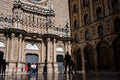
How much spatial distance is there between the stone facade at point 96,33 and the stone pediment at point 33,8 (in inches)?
261

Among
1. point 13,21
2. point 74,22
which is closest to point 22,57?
point 13,21

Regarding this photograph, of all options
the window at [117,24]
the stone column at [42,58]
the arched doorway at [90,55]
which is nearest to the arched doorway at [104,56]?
the arched doorway at [90,55]

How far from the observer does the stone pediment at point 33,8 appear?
21391 mm

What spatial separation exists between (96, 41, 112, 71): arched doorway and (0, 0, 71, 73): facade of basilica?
4.80m

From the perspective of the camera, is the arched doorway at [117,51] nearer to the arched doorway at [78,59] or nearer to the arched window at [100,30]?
the arched window at [100,30]

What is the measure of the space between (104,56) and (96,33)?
374 cm

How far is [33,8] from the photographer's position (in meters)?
23.3

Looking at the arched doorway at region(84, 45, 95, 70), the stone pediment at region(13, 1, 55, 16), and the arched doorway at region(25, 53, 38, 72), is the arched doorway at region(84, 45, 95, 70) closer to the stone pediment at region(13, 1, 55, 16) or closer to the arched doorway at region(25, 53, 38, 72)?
the stone pediment at region(13, 1, 55, 16)

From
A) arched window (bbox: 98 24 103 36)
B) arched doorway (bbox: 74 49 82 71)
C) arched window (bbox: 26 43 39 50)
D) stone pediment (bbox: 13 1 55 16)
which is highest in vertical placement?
stone pediment (bbox: 13 1 55 16)

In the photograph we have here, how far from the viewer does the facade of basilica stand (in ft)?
64.1

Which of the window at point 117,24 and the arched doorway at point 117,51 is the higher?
the window at point 117,24

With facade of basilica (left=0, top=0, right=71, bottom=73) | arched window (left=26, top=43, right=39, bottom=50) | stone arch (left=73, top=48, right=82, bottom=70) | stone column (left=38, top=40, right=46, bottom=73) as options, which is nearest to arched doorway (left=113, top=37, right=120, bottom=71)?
facade of basilica (left=0, top=0, right=71, bottom=73)

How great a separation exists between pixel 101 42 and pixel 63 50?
18.7 ft

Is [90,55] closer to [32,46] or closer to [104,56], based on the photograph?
[104,56]
